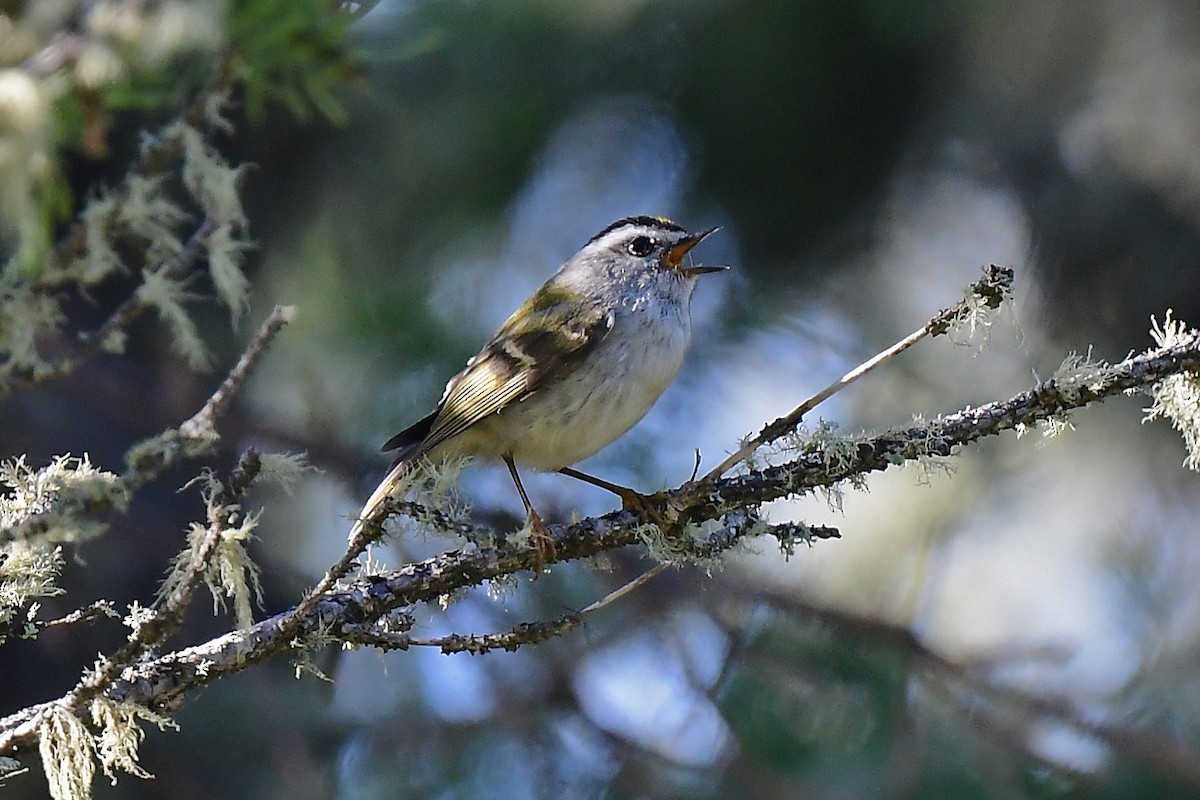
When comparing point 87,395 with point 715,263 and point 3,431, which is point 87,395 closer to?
point 3,431

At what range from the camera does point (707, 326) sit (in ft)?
13.2

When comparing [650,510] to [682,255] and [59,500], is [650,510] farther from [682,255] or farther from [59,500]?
[682,255]

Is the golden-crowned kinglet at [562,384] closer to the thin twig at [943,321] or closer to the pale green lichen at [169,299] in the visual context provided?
the pale green lichen at [169,299]

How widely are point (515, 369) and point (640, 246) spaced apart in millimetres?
653

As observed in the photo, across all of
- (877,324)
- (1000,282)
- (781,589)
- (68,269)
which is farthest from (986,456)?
(68,269)

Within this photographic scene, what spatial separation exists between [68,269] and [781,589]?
2394 millimetres

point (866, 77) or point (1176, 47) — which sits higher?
point (866, 77)

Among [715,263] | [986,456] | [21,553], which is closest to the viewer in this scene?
[21,553]

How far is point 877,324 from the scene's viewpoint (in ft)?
13.6

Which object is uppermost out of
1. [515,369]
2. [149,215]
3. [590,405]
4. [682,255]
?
[682,255]

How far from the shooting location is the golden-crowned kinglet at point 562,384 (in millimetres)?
2924

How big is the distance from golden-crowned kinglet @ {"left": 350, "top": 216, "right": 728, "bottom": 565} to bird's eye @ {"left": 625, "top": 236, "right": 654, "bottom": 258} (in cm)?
22

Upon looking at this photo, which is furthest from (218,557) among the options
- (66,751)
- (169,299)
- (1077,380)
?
(1077,380)

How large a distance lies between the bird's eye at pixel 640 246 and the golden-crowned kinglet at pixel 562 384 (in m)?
0.22
